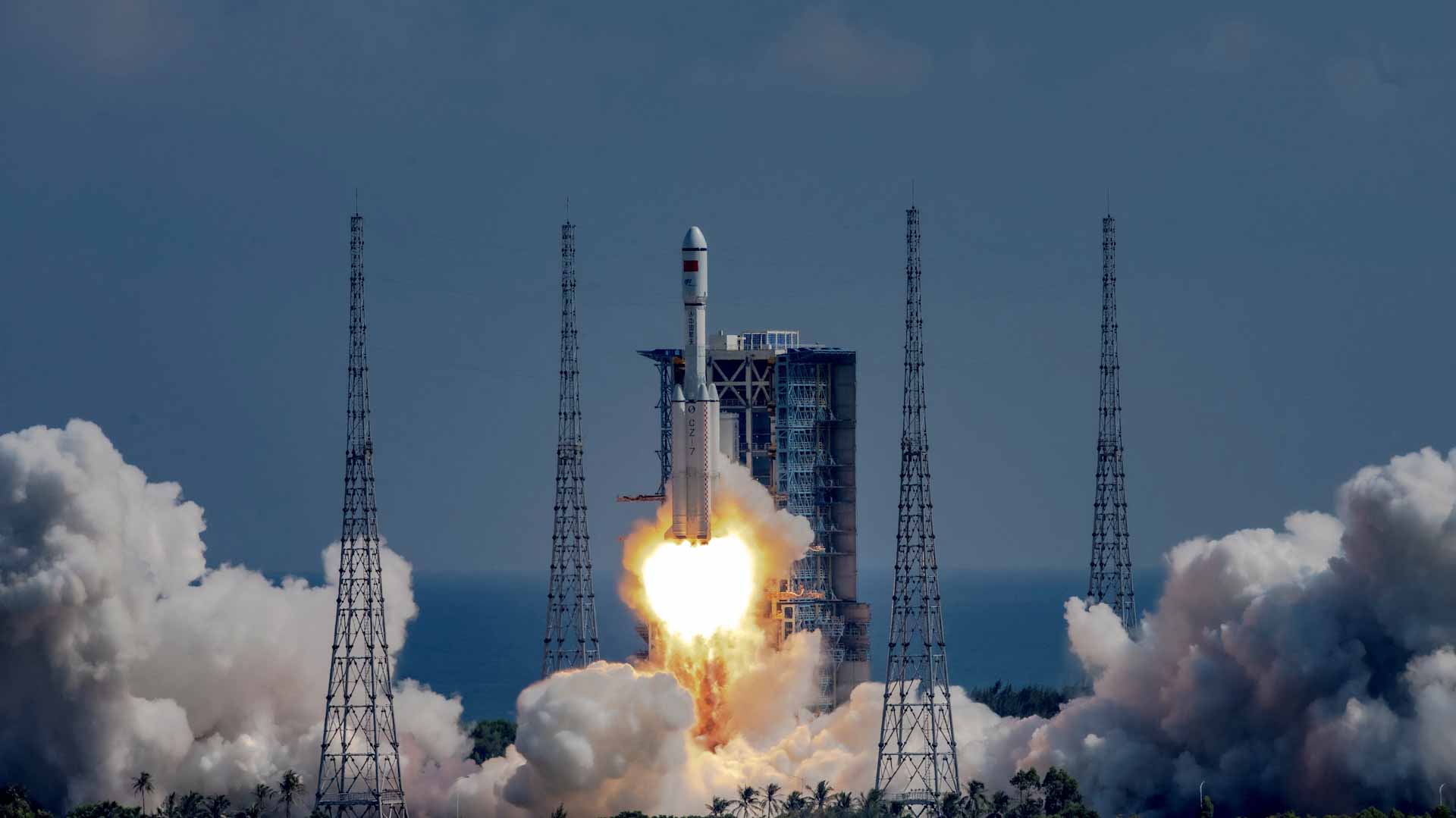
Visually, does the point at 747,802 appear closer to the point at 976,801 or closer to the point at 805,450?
the point at 976,801

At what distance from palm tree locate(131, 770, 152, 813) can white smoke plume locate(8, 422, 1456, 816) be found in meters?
0.62

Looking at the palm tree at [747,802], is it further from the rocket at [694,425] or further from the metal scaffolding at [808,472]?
the metal scaffolding at [808,472]

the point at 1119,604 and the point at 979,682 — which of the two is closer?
the point at 1119,604

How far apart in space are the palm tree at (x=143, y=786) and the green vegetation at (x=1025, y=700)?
38.5 m

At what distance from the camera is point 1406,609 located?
83.0m

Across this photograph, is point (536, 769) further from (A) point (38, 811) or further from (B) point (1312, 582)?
(B) point (1312, 582)

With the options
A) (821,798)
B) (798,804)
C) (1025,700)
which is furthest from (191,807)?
(1025,700)

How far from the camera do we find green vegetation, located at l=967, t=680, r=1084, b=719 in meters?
112

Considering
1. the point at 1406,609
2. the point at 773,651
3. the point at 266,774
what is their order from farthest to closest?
the point at 773,651, the point at 266,774, the point at 1406,609

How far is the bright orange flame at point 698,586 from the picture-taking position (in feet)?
300

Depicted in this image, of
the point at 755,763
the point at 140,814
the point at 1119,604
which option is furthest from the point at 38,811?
the point at 1119,604

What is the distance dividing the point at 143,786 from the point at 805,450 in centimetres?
2879

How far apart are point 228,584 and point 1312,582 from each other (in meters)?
39.0

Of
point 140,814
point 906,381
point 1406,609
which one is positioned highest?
point 906,381
